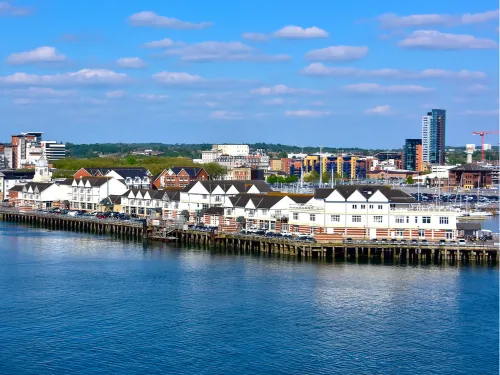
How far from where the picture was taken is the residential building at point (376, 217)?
41094mm

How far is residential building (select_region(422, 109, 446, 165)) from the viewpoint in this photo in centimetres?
17988

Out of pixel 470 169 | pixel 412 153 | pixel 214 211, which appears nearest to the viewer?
pixel 214 211

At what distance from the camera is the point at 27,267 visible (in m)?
35.9

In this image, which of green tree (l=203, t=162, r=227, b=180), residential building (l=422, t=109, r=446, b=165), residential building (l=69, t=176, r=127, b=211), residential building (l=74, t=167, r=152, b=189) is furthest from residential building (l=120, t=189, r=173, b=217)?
residential building (l=422, t=109, r=446, b=165)

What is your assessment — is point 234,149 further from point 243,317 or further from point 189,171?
point 243,317

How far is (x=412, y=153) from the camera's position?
161 metres

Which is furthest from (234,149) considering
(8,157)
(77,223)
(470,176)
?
(77,223)

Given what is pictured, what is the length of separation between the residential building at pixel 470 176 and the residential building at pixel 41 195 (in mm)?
61979

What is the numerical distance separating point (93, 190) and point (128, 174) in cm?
846

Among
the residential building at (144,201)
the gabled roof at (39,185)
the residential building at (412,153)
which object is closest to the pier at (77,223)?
the gabled roof at (39,185)

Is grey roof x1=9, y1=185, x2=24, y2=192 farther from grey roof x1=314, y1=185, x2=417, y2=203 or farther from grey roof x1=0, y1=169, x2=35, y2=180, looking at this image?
grey roof x1=314, y1=185, x2=417, y2=203

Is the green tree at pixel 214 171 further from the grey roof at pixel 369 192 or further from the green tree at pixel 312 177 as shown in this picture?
the grey roof at pixel 369 192

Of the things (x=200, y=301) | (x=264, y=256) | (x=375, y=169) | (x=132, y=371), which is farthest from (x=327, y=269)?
(x=375, y=169)

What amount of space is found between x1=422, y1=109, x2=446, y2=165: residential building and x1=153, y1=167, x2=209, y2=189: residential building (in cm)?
11244
